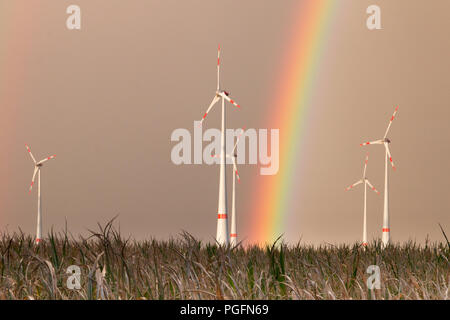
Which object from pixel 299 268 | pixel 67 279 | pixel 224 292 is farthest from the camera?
pixel 299 268
